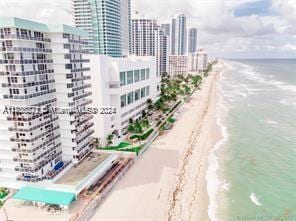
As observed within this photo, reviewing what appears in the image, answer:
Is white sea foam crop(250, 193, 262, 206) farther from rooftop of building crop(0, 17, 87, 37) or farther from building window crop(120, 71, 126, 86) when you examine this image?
rooftop of building crop(0, 17, 87, 37)

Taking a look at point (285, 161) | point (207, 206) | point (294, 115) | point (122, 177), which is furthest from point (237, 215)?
point (294, 115)

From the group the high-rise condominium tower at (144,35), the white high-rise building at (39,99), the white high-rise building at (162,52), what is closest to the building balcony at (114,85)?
the white high-rise building at (39,99)

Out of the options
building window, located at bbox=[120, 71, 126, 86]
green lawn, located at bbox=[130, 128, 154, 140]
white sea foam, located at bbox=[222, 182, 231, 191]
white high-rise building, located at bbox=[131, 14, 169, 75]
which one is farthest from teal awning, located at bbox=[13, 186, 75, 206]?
white high-rise building, located at bbox=[131, 14, 169, 75]

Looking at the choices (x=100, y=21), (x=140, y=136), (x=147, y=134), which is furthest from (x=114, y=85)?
(x=100, y=21)

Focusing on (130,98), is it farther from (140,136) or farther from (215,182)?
(215,182)

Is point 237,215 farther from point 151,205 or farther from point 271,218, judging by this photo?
point 151,205
